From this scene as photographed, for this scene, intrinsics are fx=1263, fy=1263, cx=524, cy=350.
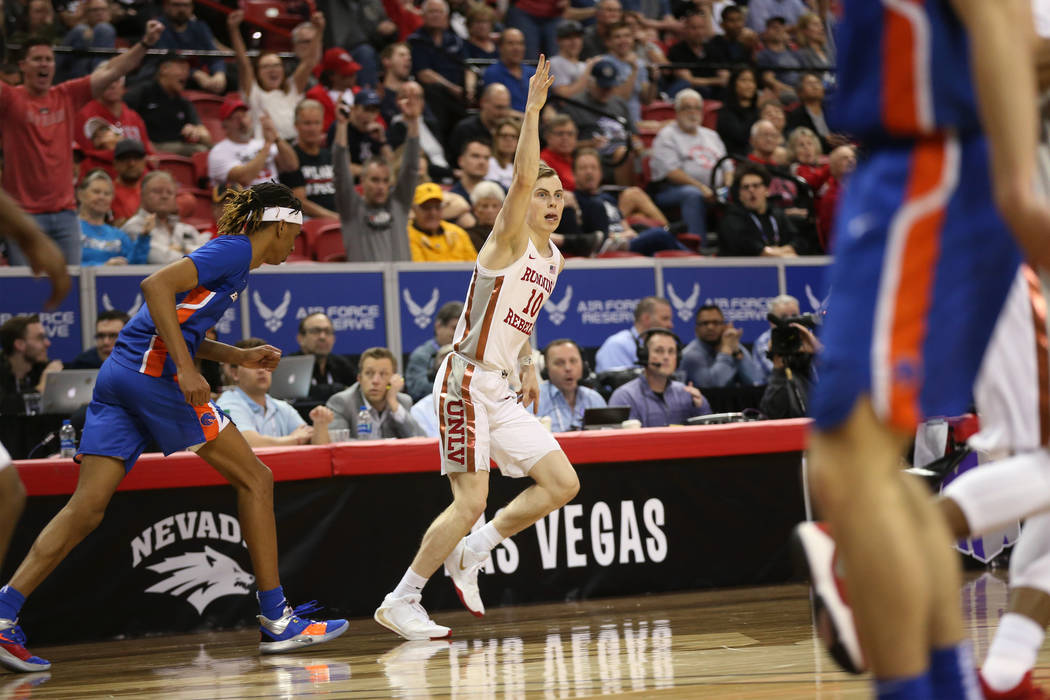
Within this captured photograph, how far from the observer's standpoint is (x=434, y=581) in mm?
6707

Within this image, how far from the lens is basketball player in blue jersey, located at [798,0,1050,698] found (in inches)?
82.6

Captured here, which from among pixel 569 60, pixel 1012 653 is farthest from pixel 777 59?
pixel 1012 653

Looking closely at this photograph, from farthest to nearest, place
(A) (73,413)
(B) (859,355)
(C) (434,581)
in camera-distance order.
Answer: (A) (73,413), (C) (434,581), (B) (859,355)

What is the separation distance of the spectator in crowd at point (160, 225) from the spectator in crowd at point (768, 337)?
170 inches

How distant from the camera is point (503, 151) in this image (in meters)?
11.0

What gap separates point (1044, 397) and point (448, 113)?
960cm

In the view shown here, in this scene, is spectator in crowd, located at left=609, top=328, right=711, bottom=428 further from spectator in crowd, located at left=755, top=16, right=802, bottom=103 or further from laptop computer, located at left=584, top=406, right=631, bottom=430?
spectator in crowd, located at left=755, top=16, right=802, bottom=103

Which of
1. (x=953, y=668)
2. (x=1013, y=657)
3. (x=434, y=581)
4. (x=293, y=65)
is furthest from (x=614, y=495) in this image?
(x=293, y=65)

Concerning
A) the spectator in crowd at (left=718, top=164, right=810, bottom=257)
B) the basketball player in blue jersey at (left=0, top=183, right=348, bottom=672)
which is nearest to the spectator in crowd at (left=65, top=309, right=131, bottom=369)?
the basketball player in blue jersey at (left=0, top=183, right=348, bottom=672)

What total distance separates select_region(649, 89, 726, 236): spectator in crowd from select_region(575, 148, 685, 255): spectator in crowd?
1.11 meters

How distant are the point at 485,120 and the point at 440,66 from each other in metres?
1.18

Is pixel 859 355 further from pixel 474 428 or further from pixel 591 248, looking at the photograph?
pixel 591 248

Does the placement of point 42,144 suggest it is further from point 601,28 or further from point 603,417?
point 601,28

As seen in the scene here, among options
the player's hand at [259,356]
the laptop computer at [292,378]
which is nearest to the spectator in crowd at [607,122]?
the laptop computer at [292,378]
